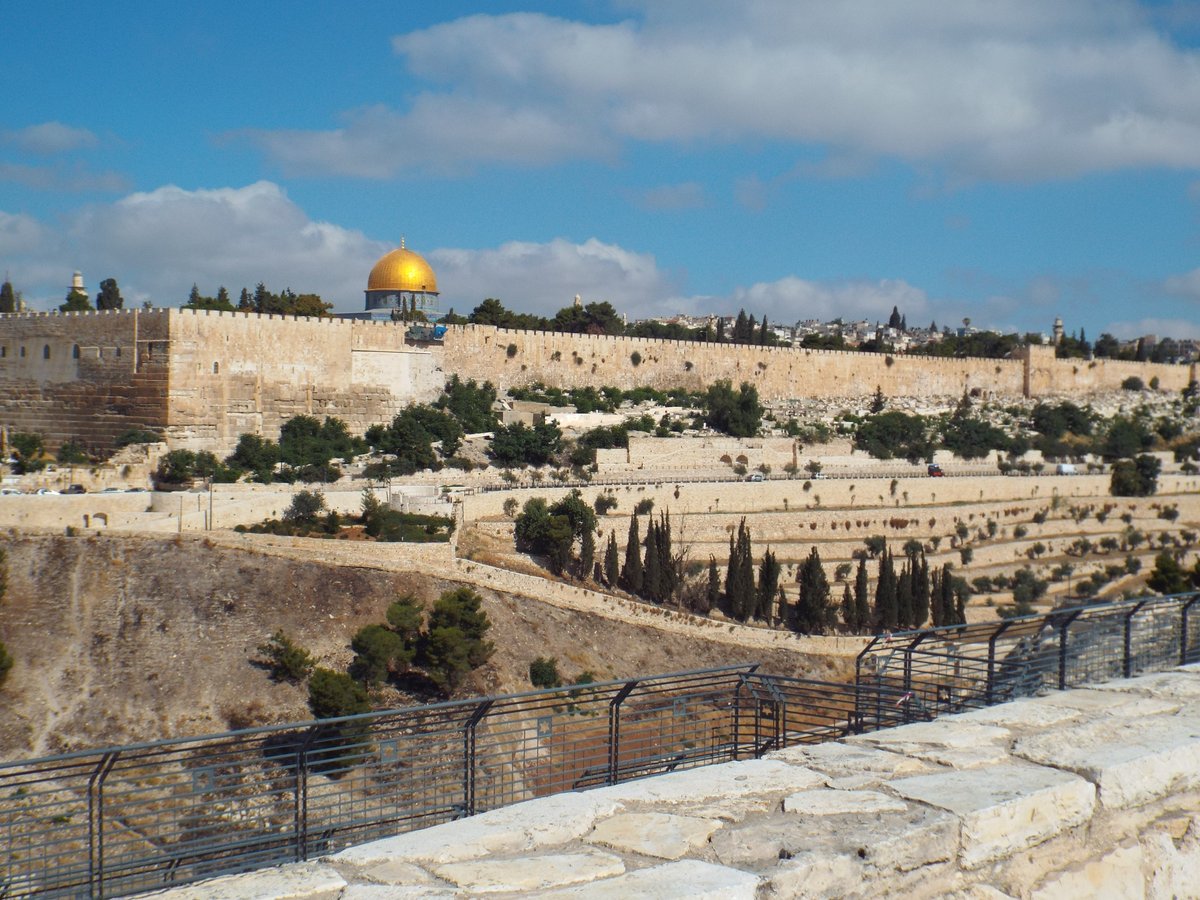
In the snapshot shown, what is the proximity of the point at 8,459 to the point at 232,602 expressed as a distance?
9.37 m

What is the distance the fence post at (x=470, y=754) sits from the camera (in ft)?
13.3

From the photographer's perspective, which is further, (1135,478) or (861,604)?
(1135,478)

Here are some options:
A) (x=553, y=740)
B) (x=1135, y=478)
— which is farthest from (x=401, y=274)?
(x=553, y=740)

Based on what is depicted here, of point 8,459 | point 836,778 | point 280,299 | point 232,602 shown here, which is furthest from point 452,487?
point 836,778

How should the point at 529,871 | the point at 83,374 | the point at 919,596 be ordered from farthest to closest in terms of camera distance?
the point at 83,374, the point at 919,596, the point at 529,871

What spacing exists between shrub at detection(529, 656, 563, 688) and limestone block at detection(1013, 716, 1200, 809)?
17545mm

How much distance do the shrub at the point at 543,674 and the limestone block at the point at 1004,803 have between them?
1785 cm

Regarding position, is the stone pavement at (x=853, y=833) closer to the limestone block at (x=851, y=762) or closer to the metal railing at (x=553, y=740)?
the limestone block at (x=851, y=762)

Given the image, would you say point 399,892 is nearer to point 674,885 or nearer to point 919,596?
point 674,885

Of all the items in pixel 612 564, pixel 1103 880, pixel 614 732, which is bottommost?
pixel 612 564

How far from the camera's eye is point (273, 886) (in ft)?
7.68

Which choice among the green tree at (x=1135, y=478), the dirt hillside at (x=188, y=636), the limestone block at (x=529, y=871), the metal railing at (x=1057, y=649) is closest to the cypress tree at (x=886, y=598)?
the dirt hillside at (x=188, y=636)

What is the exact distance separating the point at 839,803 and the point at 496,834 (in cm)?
77

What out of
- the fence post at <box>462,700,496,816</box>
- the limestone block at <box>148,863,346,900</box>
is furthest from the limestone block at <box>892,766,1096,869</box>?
the fence post at <box>462,700,496,816</box>
